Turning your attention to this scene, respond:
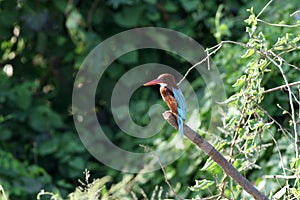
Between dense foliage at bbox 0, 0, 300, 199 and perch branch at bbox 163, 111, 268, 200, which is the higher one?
dense foliage at bbox 0, 0, 300, 199

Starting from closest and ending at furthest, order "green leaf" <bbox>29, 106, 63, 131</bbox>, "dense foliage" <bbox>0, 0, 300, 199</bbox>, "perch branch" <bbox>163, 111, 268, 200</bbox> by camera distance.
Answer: "perch branch" <bbox>163, 111, 268, 200</bbox>, "dense foliage" <bbox>0, 0, 300, 199</bbox>, "green leaf" <bbox>29, 106, 63, 131</bbox>

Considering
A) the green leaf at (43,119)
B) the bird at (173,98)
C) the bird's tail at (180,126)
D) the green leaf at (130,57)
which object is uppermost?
the green leaf at (130,57)

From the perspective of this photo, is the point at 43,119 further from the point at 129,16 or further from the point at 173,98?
the point at 173,98

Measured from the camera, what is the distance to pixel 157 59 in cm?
367

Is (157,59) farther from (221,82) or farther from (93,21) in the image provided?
(221,82)

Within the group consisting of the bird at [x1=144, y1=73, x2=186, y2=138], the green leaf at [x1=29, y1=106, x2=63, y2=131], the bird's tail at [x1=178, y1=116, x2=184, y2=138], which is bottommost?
the bird's tail at [x1=178, y1=116, x2=184, y2=138]

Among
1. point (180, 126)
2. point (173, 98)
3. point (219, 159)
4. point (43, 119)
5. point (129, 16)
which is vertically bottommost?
point (219, 159)

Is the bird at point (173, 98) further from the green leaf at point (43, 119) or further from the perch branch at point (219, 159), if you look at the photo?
the green leaf at point (43, 119)

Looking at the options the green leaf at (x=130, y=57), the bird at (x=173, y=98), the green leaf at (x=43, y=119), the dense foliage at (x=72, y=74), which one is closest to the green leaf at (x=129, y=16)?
the dense foliage at (x=72, y=74)

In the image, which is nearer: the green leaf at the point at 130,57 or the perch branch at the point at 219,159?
the perch branch at the point at 219,159

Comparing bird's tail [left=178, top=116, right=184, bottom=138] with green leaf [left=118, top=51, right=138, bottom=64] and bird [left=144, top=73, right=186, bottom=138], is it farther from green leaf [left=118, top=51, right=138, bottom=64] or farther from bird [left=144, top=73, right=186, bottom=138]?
green leaf [left=118, top=51, right=138, bottom=64]

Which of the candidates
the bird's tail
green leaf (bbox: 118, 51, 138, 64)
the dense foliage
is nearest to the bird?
the bird's tail

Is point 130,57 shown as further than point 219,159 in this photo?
Yes

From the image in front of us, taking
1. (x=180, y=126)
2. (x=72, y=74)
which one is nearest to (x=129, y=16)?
(x=72, y=74)
